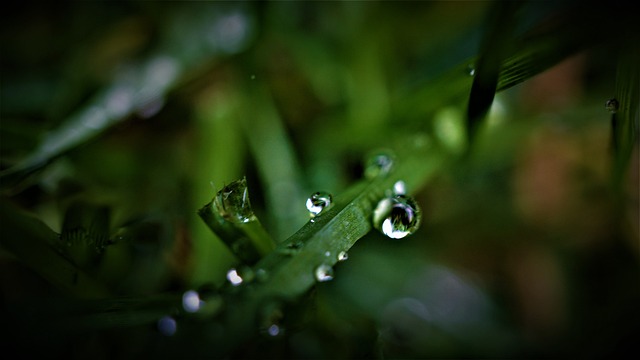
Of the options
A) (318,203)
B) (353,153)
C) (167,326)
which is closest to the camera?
(167,326)

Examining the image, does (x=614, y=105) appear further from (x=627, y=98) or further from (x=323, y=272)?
(x=323, y=272)

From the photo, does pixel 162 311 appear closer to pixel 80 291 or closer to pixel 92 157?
pixel 80 291

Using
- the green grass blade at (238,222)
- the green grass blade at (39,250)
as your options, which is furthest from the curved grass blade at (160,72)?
the green grass blade at (238,222)

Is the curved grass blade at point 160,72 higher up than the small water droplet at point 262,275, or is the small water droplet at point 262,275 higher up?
the curved grass blade at point 160,72

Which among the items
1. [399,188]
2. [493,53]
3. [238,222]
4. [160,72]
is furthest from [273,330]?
[160,72]

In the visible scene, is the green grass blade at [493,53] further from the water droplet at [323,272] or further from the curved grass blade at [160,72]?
the curved grass blade at [160,72]

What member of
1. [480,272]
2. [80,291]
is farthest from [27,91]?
[480,272]
